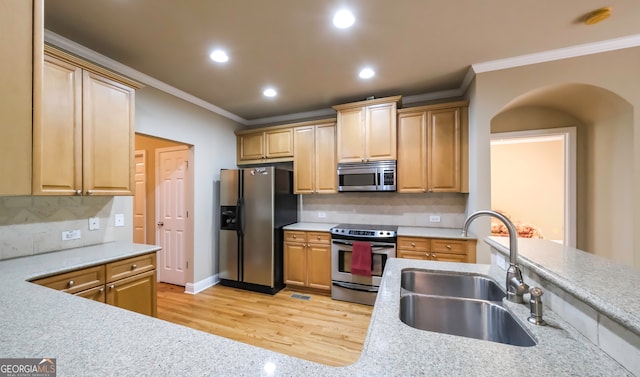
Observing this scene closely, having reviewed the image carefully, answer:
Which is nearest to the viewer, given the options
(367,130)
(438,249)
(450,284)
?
(450,284)

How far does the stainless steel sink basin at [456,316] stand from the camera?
1.10 meters

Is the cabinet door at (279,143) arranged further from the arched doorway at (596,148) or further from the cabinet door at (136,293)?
the arched doorway at (596,148)

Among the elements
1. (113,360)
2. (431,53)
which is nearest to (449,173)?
(431,53)

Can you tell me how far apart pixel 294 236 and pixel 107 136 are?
90.6 inches

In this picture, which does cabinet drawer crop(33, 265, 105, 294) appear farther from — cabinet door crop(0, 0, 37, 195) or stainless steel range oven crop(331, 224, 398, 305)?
stainless steel range oven crop(331, 224, 398, 305)

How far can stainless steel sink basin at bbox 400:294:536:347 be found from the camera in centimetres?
110

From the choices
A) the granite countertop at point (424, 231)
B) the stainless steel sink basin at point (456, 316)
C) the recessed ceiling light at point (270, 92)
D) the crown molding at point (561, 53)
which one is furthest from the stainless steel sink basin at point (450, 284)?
the recessed ceiling light at point (270, 92)

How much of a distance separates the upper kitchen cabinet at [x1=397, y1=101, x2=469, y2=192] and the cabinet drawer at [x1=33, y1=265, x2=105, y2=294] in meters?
3.10

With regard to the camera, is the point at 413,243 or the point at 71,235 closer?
the point at 71,235

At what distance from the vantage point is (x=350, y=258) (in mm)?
3152

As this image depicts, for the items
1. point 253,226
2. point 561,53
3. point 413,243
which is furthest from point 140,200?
point 561,53

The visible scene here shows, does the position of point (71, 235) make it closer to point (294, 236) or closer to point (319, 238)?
point (294, 236)

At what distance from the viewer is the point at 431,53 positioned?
2.33 meters

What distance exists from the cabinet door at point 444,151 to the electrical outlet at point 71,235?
3689mm
